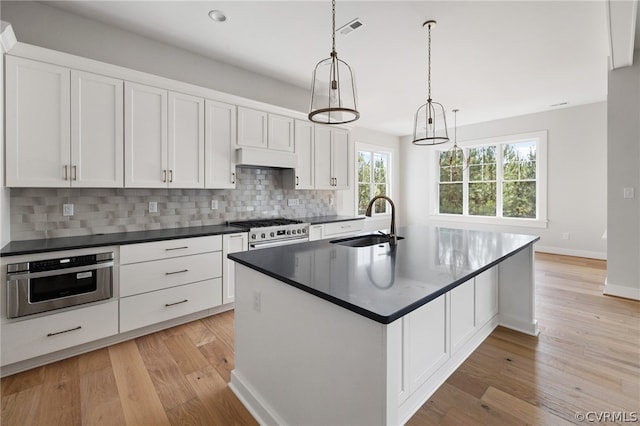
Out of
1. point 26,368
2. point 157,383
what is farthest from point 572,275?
point 26,368

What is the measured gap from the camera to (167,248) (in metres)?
2.64

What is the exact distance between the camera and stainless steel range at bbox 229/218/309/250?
3.23m

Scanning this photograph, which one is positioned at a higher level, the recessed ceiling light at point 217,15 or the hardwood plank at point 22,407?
the recessed ceiling light at point 217,15

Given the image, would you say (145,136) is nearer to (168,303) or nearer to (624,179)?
(168,303)

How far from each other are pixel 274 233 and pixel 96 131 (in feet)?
6.28

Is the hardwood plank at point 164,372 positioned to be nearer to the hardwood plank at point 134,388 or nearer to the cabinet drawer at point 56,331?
the hardwood plank at point 134,388

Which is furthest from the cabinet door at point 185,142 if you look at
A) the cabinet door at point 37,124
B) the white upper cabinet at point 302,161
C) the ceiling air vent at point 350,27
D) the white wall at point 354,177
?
the white wall at point 354,177

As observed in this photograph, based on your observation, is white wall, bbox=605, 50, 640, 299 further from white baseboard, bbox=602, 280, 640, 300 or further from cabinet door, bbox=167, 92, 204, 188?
cabinet door, bbox=167, 92, 204, 188

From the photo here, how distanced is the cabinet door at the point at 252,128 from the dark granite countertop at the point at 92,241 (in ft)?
3.74

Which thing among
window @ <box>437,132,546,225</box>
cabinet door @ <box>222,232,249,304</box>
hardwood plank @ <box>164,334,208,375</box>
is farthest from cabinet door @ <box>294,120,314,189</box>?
window @ <box>437,132,546,225</box>

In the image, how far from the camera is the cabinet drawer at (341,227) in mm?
4105

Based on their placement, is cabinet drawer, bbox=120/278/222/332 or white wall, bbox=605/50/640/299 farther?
white wall, bbox=605/50/640/299

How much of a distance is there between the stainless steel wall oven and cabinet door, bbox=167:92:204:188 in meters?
1.03

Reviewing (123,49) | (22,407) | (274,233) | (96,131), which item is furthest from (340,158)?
(22,407)
